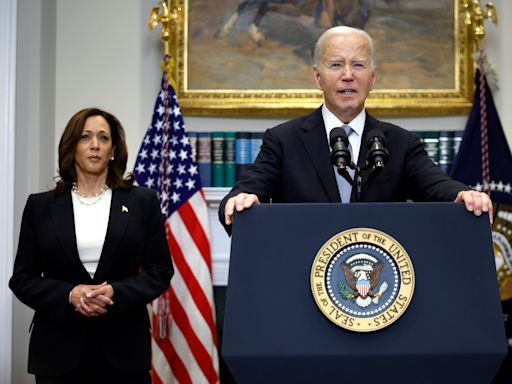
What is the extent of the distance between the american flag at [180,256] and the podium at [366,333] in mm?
3067

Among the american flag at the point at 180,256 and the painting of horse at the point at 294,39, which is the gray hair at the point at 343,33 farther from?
the painting of horse at the point at 294,39

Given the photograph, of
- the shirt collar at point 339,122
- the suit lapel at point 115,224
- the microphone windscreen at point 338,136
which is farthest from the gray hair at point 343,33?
the suit lapel at point 115,224

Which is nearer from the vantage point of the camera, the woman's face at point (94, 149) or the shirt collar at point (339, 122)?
the shirt collar at point (339, 122)

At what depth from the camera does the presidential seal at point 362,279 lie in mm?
2025

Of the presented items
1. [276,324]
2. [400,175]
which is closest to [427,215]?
[276,324]

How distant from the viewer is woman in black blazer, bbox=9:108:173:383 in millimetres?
3363

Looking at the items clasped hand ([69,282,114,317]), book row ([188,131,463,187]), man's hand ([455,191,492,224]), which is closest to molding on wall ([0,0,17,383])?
book row ([188,131,463,187])

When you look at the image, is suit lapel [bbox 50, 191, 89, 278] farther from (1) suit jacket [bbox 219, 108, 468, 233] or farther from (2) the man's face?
(2) the man's face

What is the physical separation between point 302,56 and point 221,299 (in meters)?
1.87

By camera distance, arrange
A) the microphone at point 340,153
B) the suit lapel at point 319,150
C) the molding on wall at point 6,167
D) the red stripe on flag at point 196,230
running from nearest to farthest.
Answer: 1. the microphone at point 340,153
2. the suit lapel at point 319,150
3. the molding on wall at point 6,167
4. the red stripe on flag at point 196,230

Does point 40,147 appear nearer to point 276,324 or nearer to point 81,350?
point 81,350

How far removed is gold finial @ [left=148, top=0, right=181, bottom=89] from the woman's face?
1.84m

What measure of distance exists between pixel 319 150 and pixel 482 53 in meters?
3.14

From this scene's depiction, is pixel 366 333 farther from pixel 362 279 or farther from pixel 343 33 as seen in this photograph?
pixel 343 33
